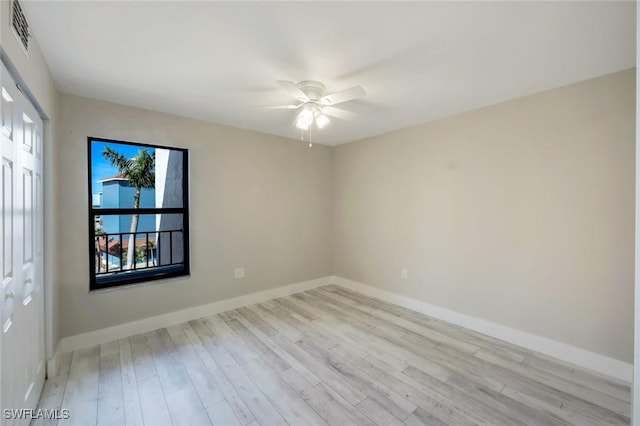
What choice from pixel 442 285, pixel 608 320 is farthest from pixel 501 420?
pixel 442 285

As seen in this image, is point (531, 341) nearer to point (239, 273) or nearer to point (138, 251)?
point (239, 273)

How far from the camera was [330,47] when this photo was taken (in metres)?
1.81

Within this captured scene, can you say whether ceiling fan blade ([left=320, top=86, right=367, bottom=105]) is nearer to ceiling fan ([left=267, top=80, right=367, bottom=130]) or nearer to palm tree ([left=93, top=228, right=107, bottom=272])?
ceiling fan ([left=267, top=80, right=367, bottom=130])

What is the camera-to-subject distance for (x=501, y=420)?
173 centimetres

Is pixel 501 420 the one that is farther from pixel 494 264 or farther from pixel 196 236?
pixel 196 236

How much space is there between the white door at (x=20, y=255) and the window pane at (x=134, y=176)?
0.82m

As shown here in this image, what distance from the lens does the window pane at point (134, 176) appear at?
2.82 m

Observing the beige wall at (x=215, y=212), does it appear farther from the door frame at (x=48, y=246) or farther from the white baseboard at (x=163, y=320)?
the door frame at (x=48, y=246)

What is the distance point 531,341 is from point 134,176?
15.1 ft

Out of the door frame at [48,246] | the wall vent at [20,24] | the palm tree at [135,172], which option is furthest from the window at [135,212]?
the wall vent at [20,24]

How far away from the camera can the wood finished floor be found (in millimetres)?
1773

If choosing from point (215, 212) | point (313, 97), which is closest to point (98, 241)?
point (215, 212)

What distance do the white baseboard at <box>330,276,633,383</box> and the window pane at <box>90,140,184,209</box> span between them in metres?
3.20

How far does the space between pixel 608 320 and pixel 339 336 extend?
2.25 m
